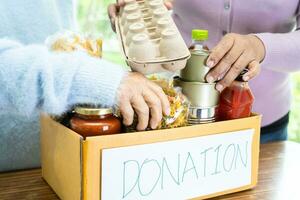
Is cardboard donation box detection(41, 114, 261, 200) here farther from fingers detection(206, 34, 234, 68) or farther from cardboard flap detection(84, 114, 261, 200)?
fingers detection(206, 34, 234, 68)

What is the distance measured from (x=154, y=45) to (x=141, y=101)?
0.35ft

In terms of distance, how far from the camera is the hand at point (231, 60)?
830 millimetres

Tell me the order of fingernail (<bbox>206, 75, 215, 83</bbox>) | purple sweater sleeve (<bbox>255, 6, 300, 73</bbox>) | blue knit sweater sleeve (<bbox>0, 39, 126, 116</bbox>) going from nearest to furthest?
blue knit sweater sleeve (<bbox>0, 39, 126, 116</bbox>), fingernail (<bbox>206, 75, 215, 83</bbox>), purple sweater sleeve (<bbox>255, 6, 300, 73</bbox>)

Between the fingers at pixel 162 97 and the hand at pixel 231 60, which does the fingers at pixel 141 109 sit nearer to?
the fingers at pixel 162 97

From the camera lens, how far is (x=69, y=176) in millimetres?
751

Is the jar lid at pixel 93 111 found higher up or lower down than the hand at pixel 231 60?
lower down

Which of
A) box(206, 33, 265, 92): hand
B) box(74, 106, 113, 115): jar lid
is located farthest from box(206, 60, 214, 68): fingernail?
box(74, 106, 113, 115): jar lid

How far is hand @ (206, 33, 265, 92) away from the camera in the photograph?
83 cm

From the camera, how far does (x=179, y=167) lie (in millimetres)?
778

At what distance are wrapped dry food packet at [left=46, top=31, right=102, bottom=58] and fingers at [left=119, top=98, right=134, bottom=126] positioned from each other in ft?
0.57

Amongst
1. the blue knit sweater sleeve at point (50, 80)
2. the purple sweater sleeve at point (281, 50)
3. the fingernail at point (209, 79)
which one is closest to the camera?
the blue knit sweater sleeve at point (50, 80)

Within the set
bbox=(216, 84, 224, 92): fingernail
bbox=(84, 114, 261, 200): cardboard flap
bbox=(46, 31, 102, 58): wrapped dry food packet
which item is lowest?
bbox=(84, 114, 261, 200): cardboard flap

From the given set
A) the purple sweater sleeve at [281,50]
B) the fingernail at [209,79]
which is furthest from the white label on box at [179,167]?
the purple sweater sleeve at [281,50]

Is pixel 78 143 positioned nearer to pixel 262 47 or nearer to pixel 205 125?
pixel 205 125
